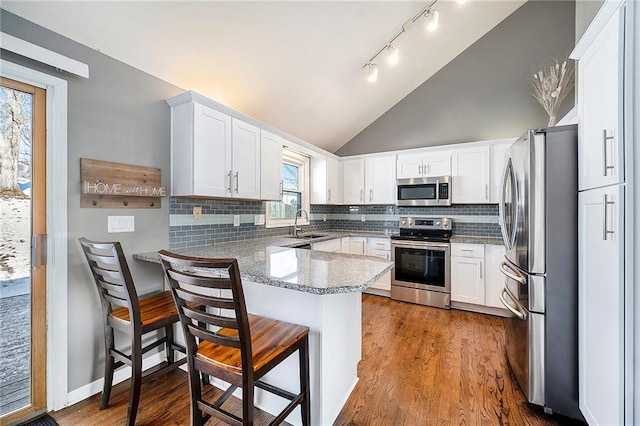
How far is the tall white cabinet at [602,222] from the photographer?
1.09m

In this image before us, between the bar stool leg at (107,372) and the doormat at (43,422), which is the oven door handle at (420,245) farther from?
the doormat at (43,422)

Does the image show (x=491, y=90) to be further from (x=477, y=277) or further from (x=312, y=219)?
(x=312, y=219)

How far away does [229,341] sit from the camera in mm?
1059

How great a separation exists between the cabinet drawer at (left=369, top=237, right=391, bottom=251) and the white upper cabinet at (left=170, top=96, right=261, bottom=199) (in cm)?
215

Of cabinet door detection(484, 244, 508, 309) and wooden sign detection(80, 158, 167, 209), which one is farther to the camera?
cabinet door detection(484, 244, 508, 309)

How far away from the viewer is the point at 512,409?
1.62m

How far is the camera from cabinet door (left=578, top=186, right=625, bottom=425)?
109 cm

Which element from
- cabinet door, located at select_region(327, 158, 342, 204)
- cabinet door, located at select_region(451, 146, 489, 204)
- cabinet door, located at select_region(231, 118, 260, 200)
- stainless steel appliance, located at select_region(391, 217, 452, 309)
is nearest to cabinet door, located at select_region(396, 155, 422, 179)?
cabinet door, located at select_region(451, 146, 489, 204)

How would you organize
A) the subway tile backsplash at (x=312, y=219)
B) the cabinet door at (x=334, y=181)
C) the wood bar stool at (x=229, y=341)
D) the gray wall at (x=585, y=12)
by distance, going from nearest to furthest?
the wood bar stool at (x=229, y=341)
the gray wall at (x=585, y=12)
the subway tile backsplash at (x=312, y=219)
the cabinet door at (x=334, y=181)

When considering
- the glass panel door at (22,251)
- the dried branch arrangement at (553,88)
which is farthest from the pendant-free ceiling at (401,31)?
the glass panel door at (22,251)

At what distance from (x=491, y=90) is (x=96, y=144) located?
4589 millimetres

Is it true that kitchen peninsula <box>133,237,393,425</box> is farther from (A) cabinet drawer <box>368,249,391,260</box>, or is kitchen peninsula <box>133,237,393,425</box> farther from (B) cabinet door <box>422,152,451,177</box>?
(B) cabinet door <box>422,152,451,177</box>

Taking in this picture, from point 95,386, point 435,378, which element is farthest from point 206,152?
point 435,378

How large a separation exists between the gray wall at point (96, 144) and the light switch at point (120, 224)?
0.03m
